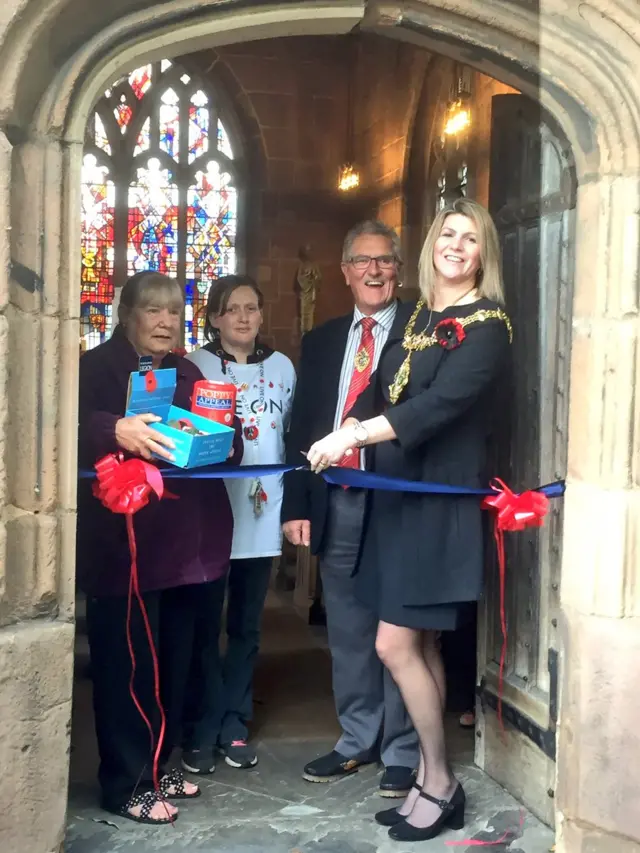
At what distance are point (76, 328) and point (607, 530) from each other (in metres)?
1.48

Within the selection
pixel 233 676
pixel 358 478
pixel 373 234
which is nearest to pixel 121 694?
pixel 233 676


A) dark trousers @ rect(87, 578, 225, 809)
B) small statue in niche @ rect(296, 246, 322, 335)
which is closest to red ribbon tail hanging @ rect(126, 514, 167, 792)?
dark trousers @ rect(87, 578, 225, 809)

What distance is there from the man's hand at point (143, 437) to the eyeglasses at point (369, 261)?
0.86 meters

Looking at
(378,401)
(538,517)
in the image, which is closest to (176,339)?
(378,401)

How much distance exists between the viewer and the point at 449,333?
2893 mm

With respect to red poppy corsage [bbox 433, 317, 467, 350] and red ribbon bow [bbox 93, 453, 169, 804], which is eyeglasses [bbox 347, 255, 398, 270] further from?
red ribbon bow [bbox 93, 453, 169, 804]

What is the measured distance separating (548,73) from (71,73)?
4.03 feet

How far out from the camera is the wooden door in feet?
10.3

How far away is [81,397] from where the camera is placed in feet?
9.99

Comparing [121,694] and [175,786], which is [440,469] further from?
[175,786]

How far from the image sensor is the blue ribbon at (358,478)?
2912mm

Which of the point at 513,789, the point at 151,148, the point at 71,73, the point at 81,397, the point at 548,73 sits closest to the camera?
the point at 71,73

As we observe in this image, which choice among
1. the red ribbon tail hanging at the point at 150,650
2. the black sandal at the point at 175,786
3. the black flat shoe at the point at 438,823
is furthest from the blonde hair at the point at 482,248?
the black sandal at the point at 175,786

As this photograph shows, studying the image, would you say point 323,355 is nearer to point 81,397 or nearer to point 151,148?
point 81,397
